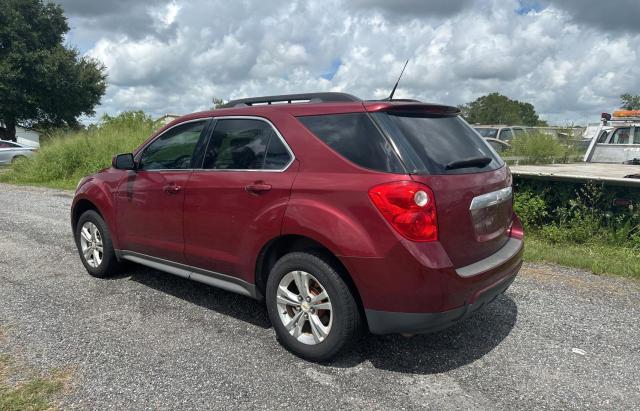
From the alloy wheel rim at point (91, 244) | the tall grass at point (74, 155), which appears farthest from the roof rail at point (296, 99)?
the tall grass at point (74, 155)

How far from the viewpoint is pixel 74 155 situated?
16.6 m

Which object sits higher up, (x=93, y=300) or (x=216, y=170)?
(x=216, y=170)

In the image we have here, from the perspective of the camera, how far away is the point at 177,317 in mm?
4168

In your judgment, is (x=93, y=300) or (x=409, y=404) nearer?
(x=409, y=404)

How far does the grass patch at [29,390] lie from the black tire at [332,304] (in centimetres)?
145

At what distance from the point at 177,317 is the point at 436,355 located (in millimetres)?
2120

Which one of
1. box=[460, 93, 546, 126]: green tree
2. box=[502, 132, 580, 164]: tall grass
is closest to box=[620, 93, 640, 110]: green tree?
box=[460, 93, 546, 126]: green tree

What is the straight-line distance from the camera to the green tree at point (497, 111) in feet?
272

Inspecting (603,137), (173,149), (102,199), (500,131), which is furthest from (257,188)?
(500,131)

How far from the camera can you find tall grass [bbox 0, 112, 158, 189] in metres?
16.0

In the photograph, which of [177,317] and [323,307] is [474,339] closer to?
[323,307]

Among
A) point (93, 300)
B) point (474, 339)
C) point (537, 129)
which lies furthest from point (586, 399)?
point (537, 129)

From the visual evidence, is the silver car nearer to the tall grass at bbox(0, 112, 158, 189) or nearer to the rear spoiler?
the tall grass at bbox(0, 112, 158, 189)

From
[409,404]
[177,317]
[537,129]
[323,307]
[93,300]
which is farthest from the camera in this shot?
[537,129]
